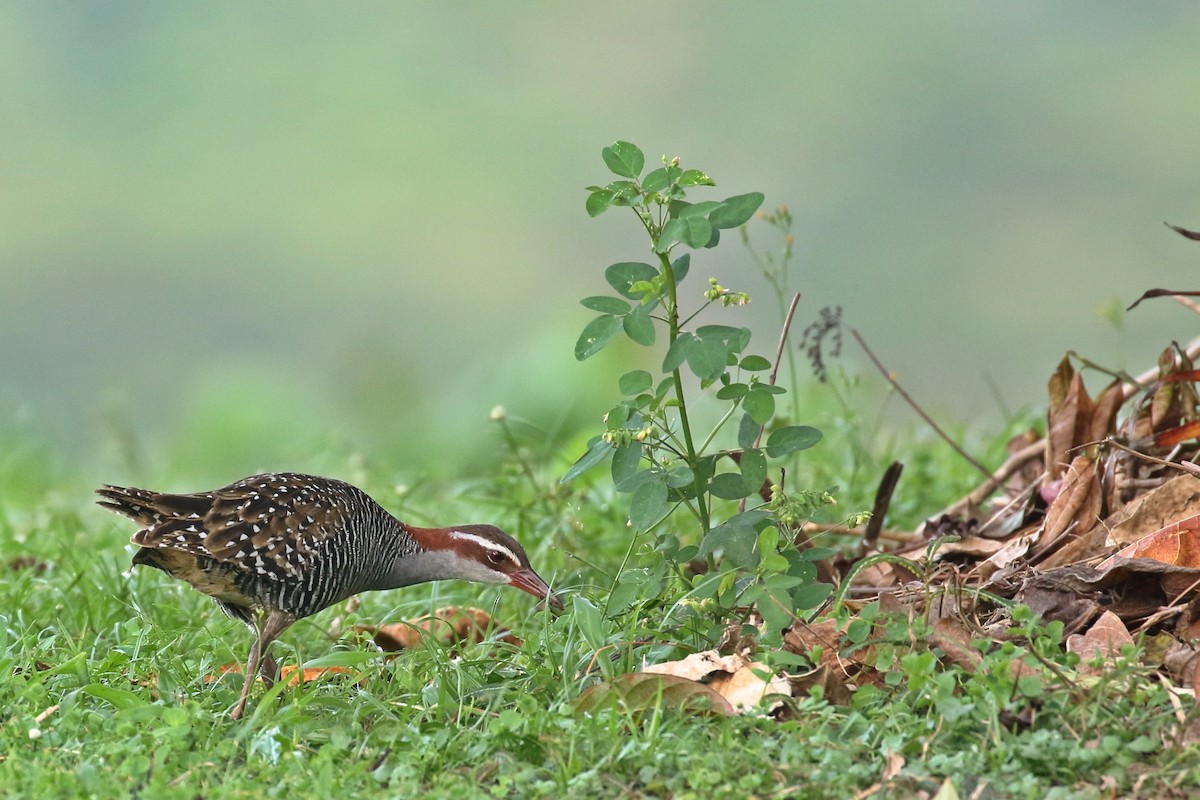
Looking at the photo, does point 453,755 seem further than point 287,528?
No

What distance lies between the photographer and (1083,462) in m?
4.17

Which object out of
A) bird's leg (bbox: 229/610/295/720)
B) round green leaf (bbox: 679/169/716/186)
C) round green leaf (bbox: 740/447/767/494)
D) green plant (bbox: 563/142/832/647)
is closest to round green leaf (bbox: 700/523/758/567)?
green plant (bbox: 563/142/832/647)

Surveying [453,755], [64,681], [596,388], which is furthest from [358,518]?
[596,388]

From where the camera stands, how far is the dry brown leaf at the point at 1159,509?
12.6 ft

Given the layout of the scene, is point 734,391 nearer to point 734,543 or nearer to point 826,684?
point 734,543

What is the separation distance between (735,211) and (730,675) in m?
1.18

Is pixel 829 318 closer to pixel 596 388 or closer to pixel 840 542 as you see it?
pixel 840 542

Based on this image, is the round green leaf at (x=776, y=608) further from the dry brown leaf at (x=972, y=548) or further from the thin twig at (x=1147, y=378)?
the thin twig at (x=1147, y=378)

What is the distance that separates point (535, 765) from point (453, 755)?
20 cm

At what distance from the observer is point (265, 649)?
156 inches

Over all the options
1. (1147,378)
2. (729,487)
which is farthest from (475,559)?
(1147,378)

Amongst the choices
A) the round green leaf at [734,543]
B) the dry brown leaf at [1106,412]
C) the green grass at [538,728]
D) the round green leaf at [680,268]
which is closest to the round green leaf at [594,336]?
the round green leaf at [680,268]

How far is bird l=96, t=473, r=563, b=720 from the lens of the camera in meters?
4.09

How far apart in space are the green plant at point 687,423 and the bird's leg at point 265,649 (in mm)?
1034
